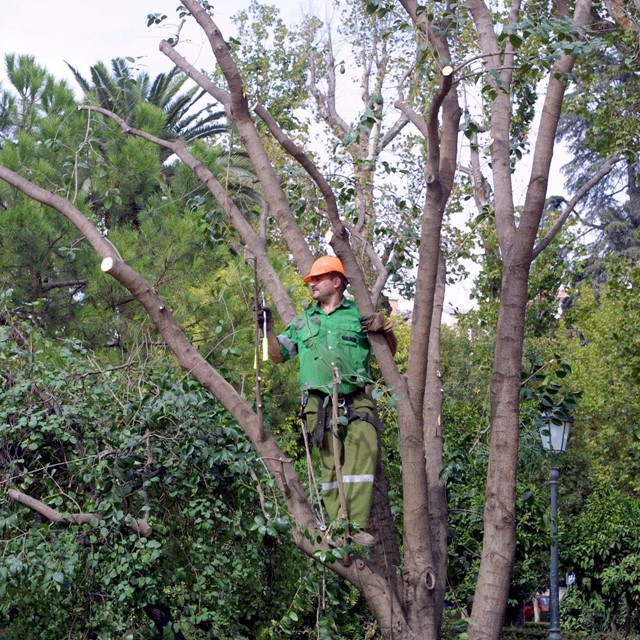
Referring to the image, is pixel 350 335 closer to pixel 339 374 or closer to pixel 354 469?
pixel 339 374

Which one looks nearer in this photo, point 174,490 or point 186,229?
point 174,490

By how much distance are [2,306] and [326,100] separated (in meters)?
12.2

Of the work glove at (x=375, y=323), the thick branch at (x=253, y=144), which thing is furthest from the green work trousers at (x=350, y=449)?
the thick branch at (x=253, y=144)

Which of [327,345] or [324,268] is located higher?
[324,268]

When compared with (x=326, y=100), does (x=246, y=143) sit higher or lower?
lower

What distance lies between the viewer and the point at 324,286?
5.18 meters

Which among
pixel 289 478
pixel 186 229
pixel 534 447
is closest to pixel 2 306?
pixel 289 478

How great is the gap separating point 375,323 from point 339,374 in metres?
0.28

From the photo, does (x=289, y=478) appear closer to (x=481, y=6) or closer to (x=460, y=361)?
(x=481, y=6)

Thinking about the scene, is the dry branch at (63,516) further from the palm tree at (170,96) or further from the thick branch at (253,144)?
the palm tree at (170,96)

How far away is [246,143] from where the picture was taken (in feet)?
17.4

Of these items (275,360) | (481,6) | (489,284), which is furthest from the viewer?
(489,284)

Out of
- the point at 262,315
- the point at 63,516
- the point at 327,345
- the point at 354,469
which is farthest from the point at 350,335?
the point at 63,516

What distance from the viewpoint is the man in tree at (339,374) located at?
479 centimetres
